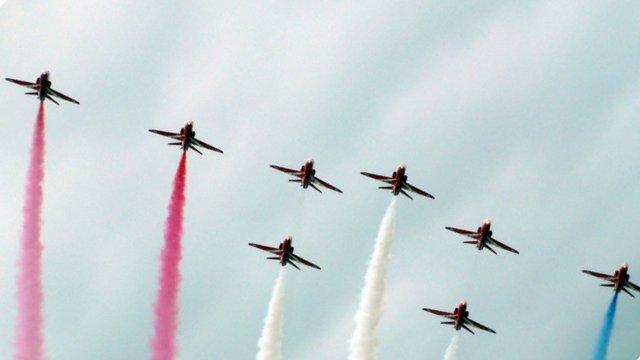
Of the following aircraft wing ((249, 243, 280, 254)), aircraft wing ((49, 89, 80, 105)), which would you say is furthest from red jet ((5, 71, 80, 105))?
aircraft wing ((249, 243, 280, 254))

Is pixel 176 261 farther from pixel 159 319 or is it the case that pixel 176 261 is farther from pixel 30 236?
→ pixel 30 236

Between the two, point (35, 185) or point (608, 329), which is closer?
point (35, 185)

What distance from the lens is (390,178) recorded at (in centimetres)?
16588

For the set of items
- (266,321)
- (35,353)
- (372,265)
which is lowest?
(35,353)

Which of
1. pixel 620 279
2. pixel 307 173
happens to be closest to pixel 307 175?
pixel 307 173

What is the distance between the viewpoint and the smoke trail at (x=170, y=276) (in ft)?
492

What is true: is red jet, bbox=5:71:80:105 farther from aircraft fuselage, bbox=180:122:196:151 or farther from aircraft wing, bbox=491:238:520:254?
aircraft wing, bbox=491:238:520:254

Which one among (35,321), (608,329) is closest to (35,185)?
(35,321)

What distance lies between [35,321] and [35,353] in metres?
4.59

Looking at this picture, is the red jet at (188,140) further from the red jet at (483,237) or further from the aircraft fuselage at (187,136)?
the red jet at (483,237)

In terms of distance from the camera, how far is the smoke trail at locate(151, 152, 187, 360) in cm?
15000

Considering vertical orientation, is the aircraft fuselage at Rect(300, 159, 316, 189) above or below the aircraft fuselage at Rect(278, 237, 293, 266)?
above

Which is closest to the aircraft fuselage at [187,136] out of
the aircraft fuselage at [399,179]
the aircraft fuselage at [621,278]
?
the aircraft fuselage at [399,179]

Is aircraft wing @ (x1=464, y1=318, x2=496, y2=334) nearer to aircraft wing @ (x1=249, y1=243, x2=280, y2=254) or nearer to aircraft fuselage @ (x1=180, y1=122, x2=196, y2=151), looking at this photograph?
aircraft wing @ (x1=249, y1=243, x2=280, y2=254)
